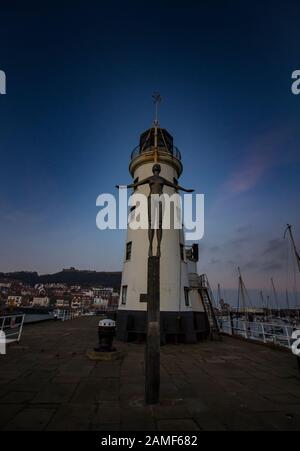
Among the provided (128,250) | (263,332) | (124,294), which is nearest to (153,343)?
(263,332)

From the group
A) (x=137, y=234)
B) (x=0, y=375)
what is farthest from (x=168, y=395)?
(x=137, y=234)

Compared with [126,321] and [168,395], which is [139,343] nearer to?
[126,321]

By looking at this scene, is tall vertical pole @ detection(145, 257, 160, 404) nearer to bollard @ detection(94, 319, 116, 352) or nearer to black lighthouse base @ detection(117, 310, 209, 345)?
bollard @ detection(94, 319, 116, 352)

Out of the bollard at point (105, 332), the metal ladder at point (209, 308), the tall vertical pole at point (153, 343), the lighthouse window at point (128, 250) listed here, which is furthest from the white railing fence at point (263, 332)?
the lighthouse window at point (128, 250)

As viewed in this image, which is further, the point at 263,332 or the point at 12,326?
the point at 263,332

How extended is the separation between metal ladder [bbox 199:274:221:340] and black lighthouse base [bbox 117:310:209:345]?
2535 millimetres

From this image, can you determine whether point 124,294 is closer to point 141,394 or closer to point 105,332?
point 105,332

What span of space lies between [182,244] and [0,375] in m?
13.1

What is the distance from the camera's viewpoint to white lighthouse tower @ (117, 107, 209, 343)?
1580 cm

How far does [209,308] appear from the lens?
66.6ft

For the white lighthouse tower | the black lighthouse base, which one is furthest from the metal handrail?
the black lighthouse base

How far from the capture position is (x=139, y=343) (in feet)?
49.7

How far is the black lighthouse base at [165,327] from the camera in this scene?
1559 cm

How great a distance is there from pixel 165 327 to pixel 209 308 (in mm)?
5963
